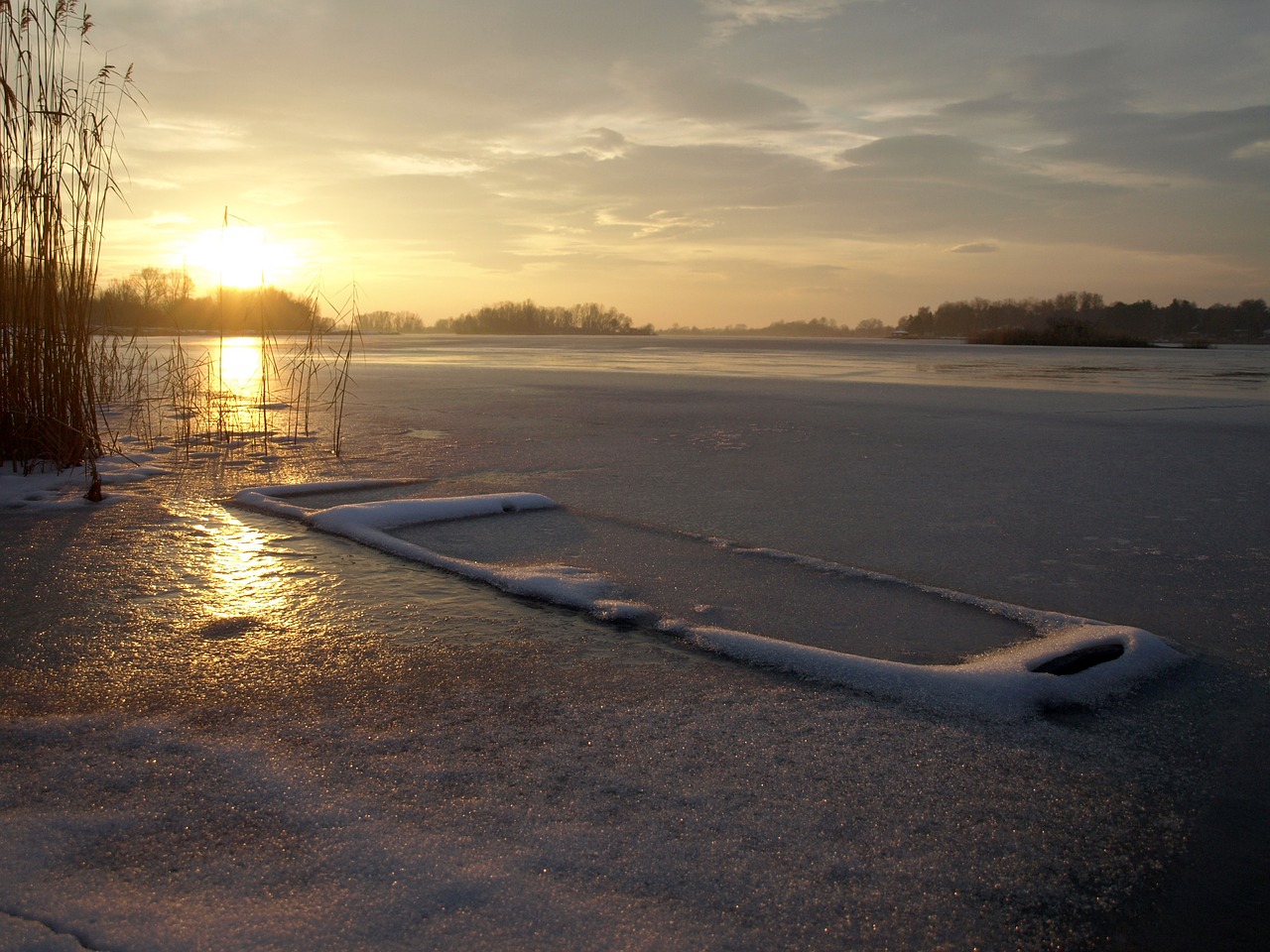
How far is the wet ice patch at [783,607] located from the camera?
162cm

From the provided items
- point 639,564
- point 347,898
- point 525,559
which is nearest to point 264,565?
point 525,559

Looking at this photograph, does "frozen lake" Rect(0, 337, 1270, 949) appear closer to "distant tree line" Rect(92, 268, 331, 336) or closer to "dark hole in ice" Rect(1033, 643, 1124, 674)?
"dark hole in ice" Rect(1033, 643, 1124, 674)

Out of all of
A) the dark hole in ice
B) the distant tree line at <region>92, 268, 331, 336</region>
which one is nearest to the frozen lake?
the dark hole in ice

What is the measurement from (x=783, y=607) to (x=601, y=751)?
82 cm

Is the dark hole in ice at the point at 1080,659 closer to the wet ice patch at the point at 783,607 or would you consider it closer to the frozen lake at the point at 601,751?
the wet ice patch at the point at 783,607

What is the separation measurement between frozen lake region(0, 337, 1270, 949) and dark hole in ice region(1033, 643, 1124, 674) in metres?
0.13

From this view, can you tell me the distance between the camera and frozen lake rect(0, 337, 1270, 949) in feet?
3.20

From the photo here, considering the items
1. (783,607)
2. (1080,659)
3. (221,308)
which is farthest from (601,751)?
(221,308)

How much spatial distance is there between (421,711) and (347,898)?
0.50 m

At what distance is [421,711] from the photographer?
1.47 m

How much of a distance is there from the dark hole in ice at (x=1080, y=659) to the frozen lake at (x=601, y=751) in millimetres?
130

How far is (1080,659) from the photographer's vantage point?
173cm

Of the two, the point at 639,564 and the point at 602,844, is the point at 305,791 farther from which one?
the point at 639,564

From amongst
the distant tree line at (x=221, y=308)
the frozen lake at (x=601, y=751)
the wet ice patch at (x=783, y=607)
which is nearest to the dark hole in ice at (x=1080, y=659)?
the wet ice patch at (x=783, y=607)
